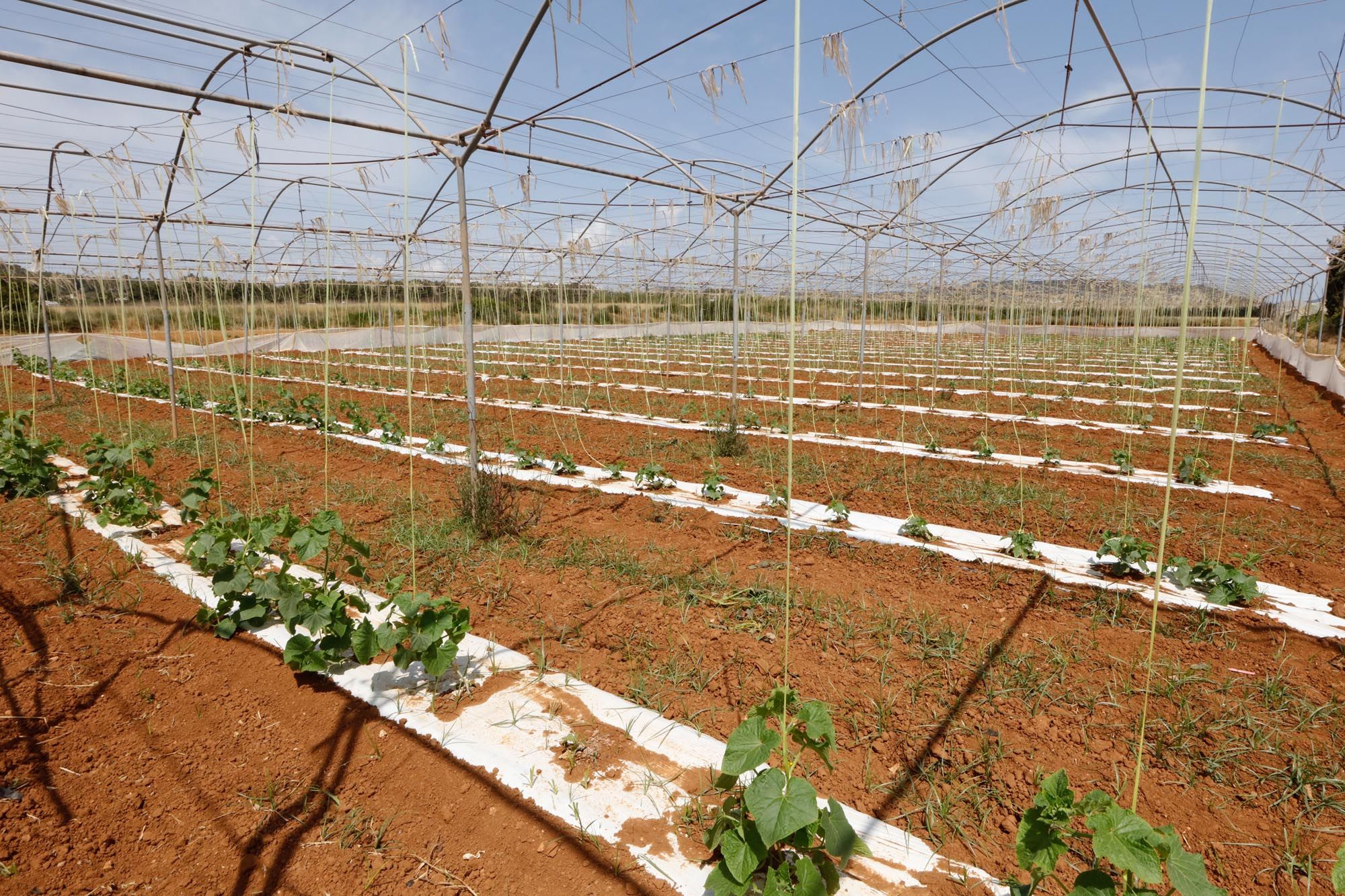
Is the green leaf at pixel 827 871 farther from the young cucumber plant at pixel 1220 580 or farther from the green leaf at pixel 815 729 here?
the young cucumber plant at pixel 1220 580

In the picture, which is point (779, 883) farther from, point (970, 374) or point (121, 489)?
point (970, 374)

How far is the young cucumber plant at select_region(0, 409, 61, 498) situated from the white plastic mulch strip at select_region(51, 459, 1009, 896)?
415 centimetres

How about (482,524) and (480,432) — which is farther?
(480,432)

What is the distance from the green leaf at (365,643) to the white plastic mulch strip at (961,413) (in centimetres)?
628

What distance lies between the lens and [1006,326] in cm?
3894

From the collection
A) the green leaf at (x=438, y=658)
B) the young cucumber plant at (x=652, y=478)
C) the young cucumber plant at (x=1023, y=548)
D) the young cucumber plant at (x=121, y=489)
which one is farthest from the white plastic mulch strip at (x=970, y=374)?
the green leaf at (x=438, y=658)

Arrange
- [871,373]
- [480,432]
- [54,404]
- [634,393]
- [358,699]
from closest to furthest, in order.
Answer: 1. [358,699]
2. [480,432]
3. [54,404]
4. [634,393]
5. [871,373]

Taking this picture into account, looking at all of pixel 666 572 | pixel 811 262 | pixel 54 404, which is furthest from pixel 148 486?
pixel 811 262

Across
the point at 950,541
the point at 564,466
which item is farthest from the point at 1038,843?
the point at 564,466

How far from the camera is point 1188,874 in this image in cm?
141

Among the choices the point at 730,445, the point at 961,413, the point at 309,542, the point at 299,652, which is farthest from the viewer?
the point at 961,413

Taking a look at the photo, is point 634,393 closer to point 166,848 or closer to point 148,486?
point 148,486

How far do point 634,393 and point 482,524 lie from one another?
7601 millimetres

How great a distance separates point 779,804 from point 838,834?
0.28 meters
